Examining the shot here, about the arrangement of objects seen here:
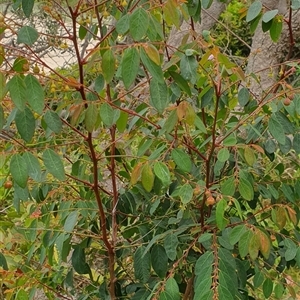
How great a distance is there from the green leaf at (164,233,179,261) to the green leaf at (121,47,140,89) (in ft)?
1.64

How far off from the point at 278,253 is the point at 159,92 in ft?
2.47

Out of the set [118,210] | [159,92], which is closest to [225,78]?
[159,92]

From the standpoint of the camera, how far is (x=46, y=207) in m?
1.75

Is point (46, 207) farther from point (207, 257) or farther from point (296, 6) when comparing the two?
point (296, 6)

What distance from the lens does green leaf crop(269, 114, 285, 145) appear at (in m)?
1.33

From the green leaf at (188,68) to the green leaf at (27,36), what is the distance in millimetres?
297

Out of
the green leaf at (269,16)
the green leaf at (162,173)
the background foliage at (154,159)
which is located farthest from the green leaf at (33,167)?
the green leaf at (269,16)

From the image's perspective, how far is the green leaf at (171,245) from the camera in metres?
1.40

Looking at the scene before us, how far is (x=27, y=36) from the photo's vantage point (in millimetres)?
1120

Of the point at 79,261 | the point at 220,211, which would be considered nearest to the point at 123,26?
the point at 220,211

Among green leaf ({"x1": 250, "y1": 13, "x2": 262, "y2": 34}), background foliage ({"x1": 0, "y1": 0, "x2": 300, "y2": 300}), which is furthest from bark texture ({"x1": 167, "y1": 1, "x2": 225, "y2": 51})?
green leaf ({"x1": 250, "y1": 13, "x2": 262, "y2": 34})

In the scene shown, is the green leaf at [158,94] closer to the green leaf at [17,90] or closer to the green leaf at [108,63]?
the green leaf at [108,63]

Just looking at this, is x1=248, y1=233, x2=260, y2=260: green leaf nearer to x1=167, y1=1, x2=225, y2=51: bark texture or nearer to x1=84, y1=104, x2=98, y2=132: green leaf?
x1=84, y1=104, x2=98, y2=132: green leaf

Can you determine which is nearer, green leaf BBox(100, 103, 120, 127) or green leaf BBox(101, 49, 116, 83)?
green leaf BBox(101, 49, 116, 83)
